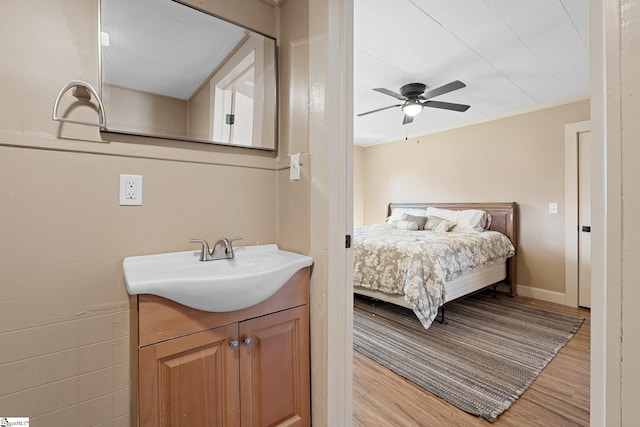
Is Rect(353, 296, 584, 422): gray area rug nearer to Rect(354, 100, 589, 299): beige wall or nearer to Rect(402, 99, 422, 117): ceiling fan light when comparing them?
Rect(354, 100, 589, 299): beige wall

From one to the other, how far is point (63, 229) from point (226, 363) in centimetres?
78

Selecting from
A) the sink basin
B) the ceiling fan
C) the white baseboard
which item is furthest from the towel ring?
the white baseboard

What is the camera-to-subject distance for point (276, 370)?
1.17 meters

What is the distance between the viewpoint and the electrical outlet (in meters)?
1.16

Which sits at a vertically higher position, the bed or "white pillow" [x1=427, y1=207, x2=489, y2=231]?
"white pillow" [x1=427, y1=207, x2=489, y2=231]

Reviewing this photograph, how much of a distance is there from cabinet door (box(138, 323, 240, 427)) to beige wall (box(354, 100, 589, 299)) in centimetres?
381

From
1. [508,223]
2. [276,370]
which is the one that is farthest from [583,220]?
Result: [276,370]

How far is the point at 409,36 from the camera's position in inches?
80.7

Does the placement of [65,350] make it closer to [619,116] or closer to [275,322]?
[275,322]

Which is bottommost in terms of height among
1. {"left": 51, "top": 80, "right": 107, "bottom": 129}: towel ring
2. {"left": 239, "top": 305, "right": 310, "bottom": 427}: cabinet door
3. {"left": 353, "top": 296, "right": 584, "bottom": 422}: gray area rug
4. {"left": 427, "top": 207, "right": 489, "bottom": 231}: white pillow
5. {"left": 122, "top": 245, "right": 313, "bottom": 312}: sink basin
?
{"left": 353, "top": 296, "right": 584, "bottom": 422}: gray area rug

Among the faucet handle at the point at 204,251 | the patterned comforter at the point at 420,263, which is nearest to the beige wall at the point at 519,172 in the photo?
the patterned comforter at the point at 420,263

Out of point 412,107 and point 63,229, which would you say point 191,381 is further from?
point 412,107

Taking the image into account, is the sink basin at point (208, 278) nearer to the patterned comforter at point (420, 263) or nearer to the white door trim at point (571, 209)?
the patterned comforter at point (420, 263)

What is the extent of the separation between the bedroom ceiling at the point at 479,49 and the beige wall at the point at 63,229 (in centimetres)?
152
